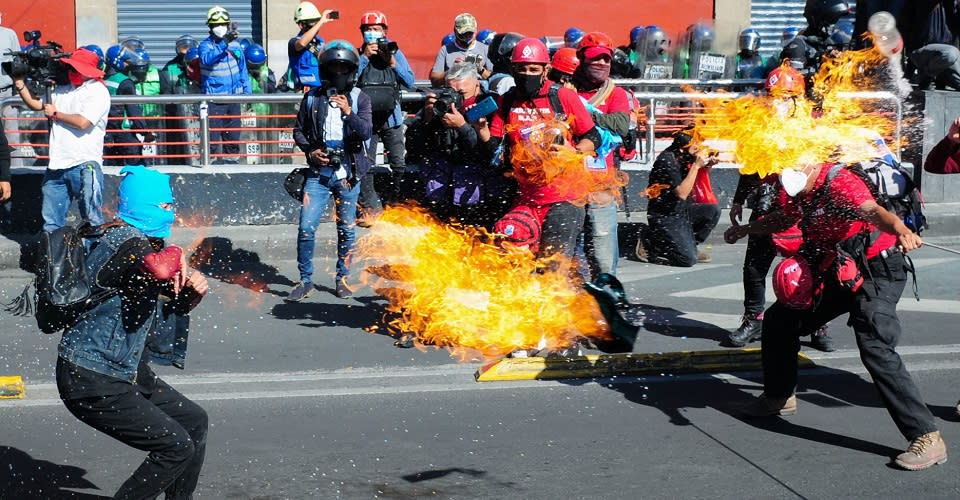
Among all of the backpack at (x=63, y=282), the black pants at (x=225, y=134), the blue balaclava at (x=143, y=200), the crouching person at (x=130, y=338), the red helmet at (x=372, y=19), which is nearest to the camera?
the backpack at (x=63, y=282)

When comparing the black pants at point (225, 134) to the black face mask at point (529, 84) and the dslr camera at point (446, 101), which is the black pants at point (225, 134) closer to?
the dslr camera at point (446, 101)

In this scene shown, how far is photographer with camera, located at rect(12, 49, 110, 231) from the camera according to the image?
412 inches

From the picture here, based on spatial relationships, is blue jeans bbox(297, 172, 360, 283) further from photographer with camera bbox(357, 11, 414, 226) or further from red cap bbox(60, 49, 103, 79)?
red cap bbox(60, 49, 103, 79)

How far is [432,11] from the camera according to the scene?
1961cm

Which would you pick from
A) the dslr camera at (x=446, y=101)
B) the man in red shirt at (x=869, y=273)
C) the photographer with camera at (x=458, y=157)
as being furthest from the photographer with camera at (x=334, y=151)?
the man in red shirt at (x=869, y=273)

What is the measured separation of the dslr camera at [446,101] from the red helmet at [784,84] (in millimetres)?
1998

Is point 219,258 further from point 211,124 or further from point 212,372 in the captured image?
point 212,372

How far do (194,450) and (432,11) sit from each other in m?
15.3

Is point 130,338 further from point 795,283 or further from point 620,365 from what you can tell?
point 620,365

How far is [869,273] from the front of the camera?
19.2 feet

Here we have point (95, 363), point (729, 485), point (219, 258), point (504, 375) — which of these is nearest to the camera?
point (95, 363)

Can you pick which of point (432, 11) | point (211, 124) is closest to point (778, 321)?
point (211, 124)

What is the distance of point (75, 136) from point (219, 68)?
3032 mm

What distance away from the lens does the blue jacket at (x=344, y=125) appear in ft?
31.8
